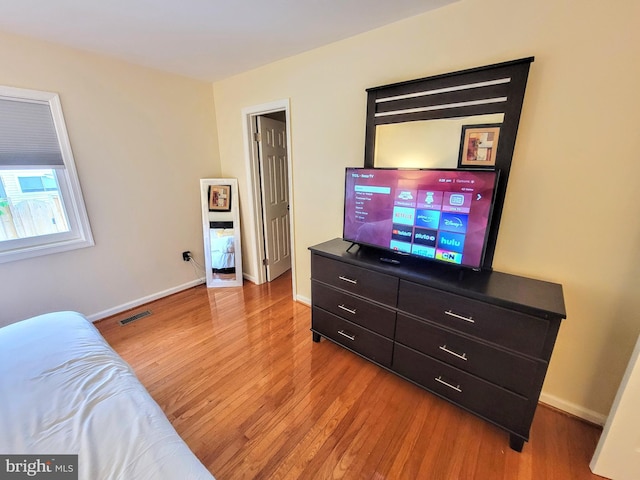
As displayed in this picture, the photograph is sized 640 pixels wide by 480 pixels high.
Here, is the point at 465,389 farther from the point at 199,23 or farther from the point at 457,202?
the point at 199,23

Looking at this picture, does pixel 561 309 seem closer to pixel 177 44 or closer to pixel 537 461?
pixel 537 461

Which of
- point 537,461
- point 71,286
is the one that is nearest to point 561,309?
point 537,461

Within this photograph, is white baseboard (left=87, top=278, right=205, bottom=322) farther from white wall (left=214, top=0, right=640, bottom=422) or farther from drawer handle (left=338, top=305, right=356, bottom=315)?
white wall (left=214, top=0, right=640, bottom=422)

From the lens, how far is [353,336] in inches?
78.4

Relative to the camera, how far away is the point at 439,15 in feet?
5.32

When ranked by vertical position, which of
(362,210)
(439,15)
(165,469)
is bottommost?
(165,469)

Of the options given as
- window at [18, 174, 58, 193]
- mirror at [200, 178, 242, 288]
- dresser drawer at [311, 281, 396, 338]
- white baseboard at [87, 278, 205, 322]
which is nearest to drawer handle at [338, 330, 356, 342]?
dresser drawer at [311, 281, 396, 338]

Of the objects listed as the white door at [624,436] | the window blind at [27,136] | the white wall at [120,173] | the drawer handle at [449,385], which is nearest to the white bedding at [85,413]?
the white wall at [120,173]

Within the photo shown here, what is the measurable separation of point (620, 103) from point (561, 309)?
39.4 inches

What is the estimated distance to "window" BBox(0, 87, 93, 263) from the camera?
1996 millimetres

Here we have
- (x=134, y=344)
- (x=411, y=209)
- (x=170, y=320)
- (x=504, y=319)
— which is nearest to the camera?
(x=504, y=319)

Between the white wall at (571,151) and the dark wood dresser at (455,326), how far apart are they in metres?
0.26

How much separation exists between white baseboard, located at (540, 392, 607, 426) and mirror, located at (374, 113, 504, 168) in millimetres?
1557

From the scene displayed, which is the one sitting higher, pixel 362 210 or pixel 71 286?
pixel 362 210
